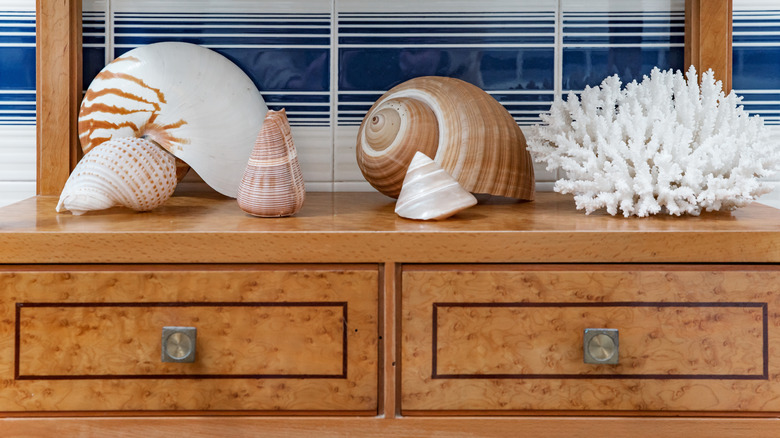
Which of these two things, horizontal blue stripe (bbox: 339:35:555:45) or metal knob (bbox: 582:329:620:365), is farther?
horizontal blue stripe (bbox: 339:35:555:45)

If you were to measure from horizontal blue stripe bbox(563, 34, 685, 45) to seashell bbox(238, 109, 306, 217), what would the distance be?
56cm

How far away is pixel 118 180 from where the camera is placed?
84 cm

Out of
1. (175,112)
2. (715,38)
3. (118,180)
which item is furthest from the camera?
(715,38)

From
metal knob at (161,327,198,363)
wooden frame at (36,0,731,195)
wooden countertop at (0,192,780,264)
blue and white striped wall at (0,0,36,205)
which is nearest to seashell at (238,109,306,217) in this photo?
wooden countertop at (0,192,780,264)

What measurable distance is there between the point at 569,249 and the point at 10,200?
36.7 inches

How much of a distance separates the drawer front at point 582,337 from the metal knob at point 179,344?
23cm

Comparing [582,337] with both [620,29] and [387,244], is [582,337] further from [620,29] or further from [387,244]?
[620,29]

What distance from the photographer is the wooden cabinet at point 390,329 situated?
0.72 metres

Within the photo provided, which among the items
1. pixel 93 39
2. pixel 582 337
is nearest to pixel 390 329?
pixel 582 337

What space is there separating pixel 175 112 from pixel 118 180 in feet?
0.56

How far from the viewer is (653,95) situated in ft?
2.95

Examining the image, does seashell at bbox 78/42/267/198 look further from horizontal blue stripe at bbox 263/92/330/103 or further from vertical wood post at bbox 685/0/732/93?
vertical wood post at bbox 685/0/732/93

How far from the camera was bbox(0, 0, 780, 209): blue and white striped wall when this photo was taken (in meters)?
1.11

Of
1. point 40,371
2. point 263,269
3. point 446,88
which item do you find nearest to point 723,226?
point 446,88
